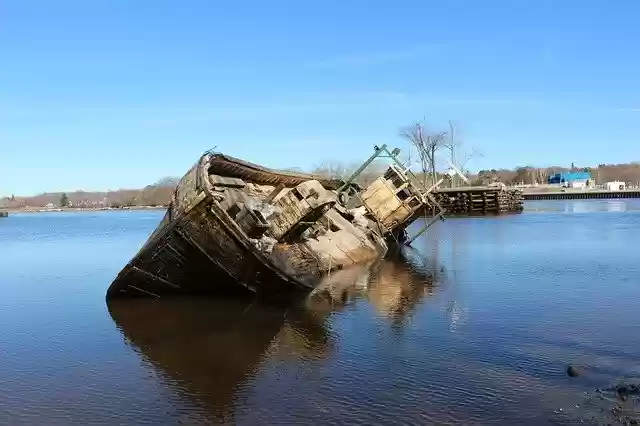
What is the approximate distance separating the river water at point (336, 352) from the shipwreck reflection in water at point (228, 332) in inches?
1.6

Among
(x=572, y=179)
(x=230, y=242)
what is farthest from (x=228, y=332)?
(x=572, y=179)

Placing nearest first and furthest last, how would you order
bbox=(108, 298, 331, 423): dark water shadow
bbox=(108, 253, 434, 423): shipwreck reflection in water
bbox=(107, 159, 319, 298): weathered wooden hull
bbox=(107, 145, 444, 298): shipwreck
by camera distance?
bbox=(108, 298, 331, 423): dark water shadow → bbox=(108, 253, 434, 423): shipwreck reflection in water → bbox=(107, 159, 319, 298): weathered wooden hull → bbox=(107, 145, 444, 298): shipwreck

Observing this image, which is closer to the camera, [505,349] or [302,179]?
[505,349]

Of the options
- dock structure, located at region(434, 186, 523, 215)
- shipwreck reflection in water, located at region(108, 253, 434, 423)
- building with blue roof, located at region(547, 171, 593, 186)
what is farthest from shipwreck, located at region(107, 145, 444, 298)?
building with blue roof, located at region(547, 171, 593, 186)

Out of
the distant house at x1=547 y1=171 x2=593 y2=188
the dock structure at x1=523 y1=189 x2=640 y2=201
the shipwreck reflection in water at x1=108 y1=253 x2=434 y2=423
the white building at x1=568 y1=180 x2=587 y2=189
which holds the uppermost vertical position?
the distant house at x1=547 y1=171 x2=593 y2=188

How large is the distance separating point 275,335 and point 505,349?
4224 mm

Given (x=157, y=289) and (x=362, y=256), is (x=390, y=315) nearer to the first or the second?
(x=157, y=289)

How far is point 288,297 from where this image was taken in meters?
15.4

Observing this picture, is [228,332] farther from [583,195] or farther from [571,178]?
[571,178]

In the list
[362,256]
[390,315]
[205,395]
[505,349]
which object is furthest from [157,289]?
[362,256]

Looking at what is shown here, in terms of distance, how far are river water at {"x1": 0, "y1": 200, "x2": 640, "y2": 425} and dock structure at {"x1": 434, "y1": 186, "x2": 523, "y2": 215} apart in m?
44.7

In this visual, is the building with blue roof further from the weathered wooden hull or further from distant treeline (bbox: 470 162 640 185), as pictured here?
the weathered wooden hull

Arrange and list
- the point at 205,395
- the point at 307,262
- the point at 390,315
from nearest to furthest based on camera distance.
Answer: the point at 205,395, the point at 390,315, the point at 307,262

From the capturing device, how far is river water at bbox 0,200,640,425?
8.04 m
